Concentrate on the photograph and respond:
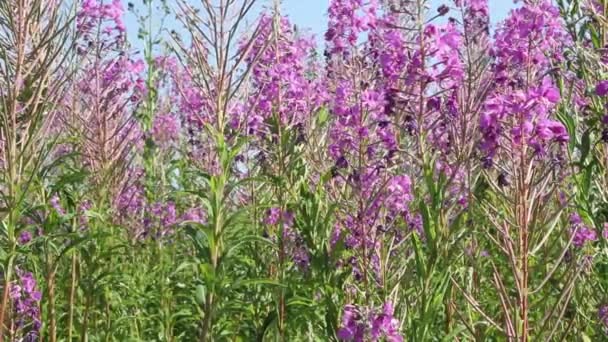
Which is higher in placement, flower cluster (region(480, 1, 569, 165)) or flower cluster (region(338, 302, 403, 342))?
flower cluster (region(480, 1, 569, 165))

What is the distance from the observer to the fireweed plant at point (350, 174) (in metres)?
3.69

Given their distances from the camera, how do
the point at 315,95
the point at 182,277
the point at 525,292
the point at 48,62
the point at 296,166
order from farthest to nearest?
the point at 182,277 < the point at 315,95 < the point at 296,166 < the point at 48,62 < the point at 525,292

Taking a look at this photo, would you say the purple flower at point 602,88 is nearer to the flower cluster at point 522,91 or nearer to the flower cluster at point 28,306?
the flower cluster at point 522,91

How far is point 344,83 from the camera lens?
510 cm

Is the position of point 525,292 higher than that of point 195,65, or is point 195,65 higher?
point 195,65

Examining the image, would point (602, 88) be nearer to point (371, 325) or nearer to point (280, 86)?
point (371, 325)

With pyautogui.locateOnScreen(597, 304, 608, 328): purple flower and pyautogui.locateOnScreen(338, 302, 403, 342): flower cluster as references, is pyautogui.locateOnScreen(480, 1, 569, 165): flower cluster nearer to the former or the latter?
pyautogui.locateOnScreen(338, 302, 403, 342): flower cluster

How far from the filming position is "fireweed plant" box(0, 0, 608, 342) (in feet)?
12.1

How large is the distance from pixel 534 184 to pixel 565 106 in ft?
2.67

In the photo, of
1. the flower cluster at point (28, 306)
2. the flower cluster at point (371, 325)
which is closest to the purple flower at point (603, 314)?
the flower cluster at point (371, 325)

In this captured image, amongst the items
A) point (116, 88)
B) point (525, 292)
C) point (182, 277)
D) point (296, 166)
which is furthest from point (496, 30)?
point (182, 277)

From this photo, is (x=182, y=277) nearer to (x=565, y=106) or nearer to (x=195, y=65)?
(x=195, y=65)

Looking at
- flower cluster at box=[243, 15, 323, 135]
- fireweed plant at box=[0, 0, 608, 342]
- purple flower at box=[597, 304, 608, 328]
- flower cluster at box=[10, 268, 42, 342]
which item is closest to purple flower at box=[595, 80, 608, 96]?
fireweed plant at box=[0, 0, 608, 342]

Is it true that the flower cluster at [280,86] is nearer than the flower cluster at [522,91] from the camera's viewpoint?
No
